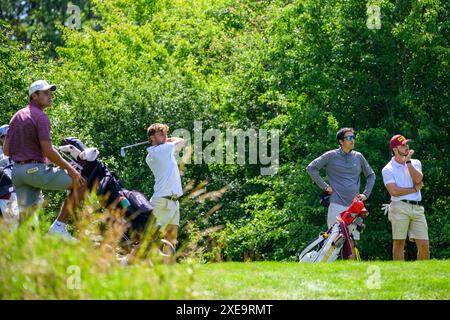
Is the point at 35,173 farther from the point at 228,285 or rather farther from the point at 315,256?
the point at 315,256

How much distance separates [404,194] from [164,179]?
3119mm

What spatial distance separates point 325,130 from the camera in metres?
21.4

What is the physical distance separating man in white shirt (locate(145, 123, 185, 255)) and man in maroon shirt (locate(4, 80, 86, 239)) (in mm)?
1604

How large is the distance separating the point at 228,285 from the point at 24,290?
1.90m

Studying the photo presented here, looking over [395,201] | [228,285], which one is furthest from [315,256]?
[228,285]

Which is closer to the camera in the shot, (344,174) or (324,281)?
(324,281)

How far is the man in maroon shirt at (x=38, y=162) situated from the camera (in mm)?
10359

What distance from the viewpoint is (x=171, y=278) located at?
23.8 ft

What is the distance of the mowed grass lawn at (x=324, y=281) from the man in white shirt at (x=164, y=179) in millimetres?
1591

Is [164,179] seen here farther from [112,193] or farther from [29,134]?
[29,134]

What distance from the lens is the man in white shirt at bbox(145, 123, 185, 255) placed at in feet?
39.0

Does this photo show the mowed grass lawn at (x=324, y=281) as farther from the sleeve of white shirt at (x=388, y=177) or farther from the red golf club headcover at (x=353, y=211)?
the sleeve of white shirt at (x=388, y=177)

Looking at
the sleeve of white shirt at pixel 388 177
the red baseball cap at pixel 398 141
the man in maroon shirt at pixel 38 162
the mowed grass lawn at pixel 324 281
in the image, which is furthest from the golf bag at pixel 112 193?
the red baseball cap at pixel 398 141

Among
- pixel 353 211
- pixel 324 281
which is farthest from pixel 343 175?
pixel 324 281
